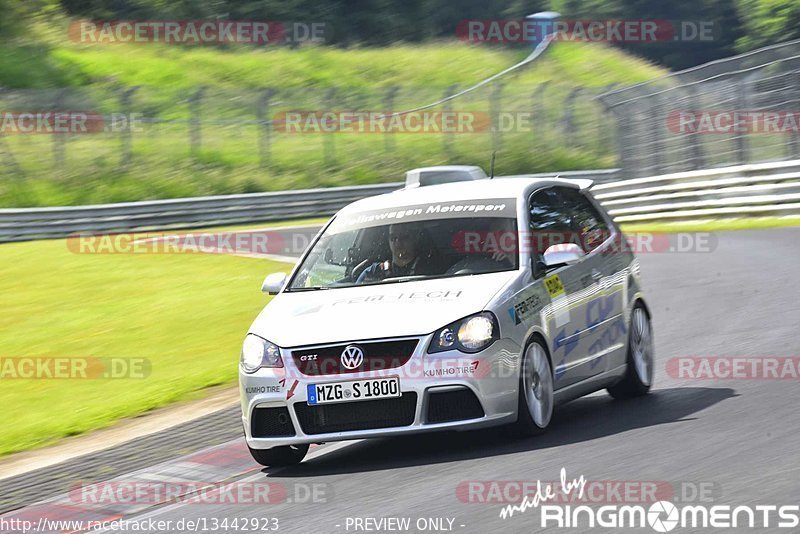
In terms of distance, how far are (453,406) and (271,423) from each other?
3.54ft

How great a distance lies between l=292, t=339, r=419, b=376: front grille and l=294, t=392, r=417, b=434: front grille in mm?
187

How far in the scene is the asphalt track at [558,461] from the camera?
6617 mm

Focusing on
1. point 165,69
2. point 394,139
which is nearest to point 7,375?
point 394,139

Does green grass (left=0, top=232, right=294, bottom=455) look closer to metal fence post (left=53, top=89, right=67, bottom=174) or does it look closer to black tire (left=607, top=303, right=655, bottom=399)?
black tire (left=607, top=303, right=655, bottom=399)

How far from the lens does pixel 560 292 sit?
8.87 metres

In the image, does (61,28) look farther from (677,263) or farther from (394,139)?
(677,263)

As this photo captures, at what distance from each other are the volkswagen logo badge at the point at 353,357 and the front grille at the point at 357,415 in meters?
0.22

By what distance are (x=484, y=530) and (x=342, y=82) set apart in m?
54.2

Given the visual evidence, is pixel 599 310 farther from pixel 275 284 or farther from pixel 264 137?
pixel 264 137

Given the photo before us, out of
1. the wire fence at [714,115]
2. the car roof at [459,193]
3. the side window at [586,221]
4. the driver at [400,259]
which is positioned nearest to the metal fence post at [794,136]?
the wire fence at [714,115]

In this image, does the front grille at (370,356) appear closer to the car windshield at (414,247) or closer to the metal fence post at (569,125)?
the car windshield at (414,247)

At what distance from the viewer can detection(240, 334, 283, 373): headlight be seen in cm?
819

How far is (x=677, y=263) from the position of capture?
20312 millimetres

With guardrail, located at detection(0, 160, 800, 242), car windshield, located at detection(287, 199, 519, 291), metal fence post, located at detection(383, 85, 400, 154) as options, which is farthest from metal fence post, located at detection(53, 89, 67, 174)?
car windshield, located at detection(287, 199, 519, 291)
